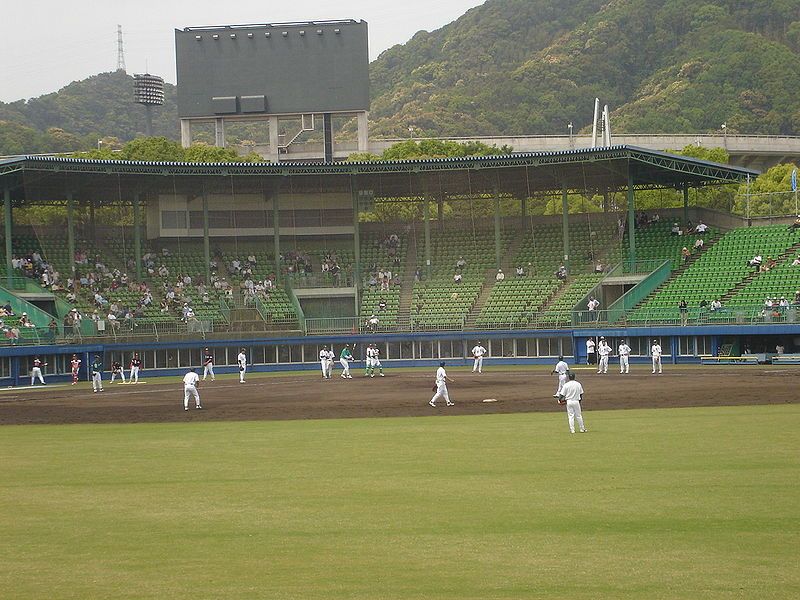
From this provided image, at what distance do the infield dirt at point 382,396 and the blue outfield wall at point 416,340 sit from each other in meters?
4.13

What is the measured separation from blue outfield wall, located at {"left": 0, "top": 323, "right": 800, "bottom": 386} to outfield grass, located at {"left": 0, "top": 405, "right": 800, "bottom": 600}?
31323mm

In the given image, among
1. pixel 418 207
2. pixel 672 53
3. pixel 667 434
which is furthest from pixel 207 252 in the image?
pixel 672 53

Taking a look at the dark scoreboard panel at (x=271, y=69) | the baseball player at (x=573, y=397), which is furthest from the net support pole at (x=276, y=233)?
the baseball player at (x=573, y=397)

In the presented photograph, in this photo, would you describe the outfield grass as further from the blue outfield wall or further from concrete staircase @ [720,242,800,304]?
concrete staircase @ [720,242,800,304]

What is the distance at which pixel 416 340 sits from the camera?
68.1 metres

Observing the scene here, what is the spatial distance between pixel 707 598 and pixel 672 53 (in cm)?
15182

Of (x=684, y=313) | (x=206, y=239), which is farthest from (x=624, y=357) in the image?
(x=206, y=239)

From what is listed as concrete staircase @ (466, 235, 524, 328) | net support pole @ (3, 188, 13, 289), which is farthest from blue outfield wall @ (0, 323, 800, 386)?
net support pole @ (3, 188, 13, 289)

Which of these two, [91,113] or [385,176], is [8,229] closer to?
[385,176]

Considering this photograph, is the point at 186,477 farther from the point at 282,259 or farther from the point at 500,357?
the point at 282,259

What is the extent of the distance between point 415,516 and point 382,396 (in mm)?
26226

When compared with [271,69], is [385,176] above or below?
below

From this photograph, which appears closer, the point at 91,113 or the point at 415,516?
the point at 415,516

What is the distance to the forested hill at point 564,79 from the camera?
445 feet
